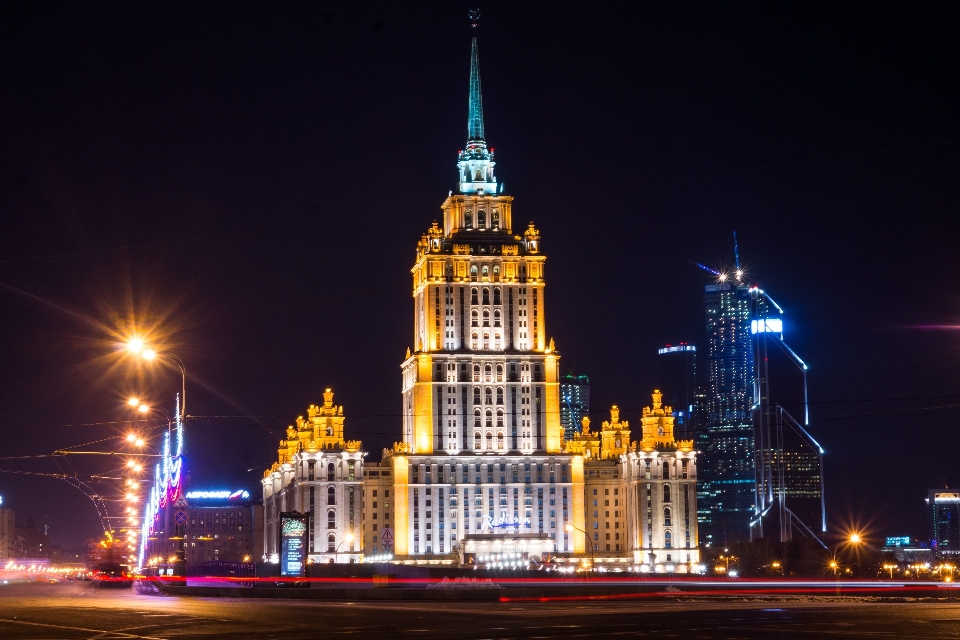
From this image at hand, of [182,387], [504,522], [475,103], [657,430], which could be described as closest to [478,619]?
[182,387]

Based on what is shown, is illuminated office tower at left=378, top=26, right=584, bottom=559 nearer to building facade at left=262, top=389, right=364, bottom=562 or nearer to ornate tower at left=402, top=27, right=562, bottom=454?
ornate tower at left=402, top=27, right=562, bottom=454

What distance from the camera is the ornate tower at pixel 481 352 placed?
18100cm

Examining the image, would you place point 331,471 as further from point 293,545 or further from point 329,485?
point 293,545

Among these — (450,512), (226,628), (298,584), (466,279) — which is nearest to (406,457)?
(450,512)

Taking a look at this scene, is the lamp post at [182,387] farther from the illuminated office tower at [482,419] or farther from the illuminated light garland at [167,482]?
the illuminated office tower at [482,419]

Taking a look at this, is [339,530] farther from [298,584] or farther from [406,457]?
[298,584]

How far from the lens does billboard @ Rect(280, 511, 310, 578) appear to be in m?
106

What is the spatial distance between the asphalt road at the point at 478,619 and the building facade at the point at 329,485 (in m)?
102

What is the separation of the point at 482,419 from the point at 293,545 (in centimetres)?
7613

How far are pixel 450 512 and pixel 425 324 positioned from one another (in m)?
23.8

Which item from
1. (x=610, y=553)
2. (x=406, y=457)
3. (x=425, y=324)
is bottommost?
(x=610, y=553)

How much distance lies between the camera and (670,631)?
160 feet

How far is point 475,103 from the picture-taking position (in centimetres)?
19488

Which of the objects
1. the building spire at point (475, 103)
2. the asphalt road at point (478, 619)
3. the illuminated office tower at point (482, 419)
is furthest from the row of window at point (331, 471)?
the asphalt road at point (478, 619)
